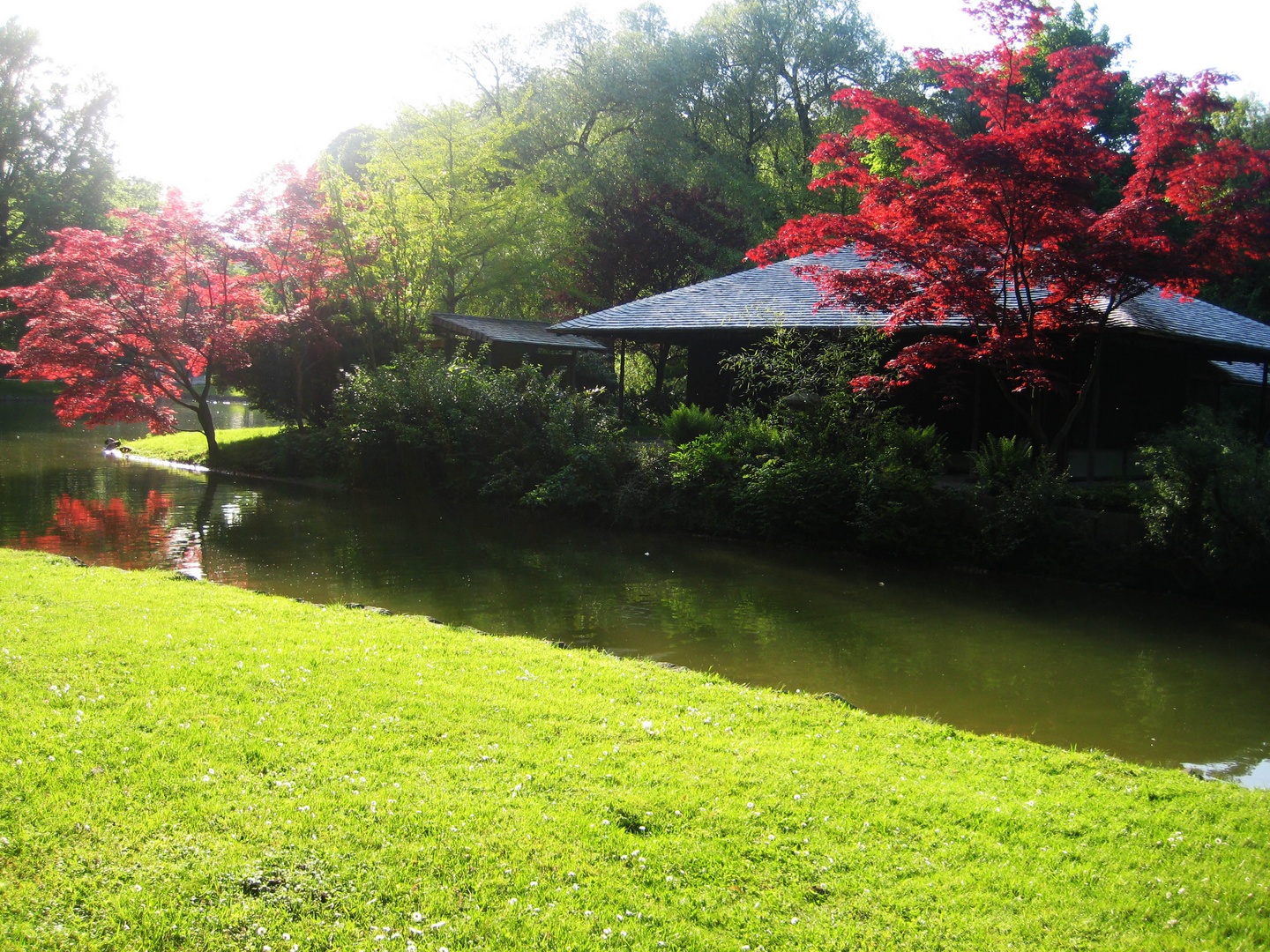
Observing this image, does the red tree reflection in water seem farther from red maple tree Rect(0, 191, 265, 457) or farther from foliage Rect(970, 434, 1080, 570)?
foliage Rect(970, 434, 1080, 570)

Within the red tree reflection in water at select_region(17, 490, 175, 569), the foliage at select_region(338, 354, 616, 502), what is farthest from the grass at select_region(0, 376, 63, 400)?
the red tree reflection in water at select_region(17, 490, 175, 569)

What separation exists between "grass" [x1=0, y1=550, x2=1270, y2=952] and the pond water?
1896 mm

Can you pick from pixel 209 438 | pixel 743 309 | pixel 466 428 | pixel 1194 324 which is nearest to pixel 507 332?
pixel 466 428

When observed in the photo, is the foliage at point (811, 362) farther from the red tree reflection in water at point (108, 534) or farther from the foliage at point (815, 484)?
the red tree reflection in water at point (108, 534)

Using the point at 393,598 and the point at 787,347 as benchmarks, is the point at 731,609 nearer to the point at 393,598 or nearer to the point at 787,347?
the point at 393,598

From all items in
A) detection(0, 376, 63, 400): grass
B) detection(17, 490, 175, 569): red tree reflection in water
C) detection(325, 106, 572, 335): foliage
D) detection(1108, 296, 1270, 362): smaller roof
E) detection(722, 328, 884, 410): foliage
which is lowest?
detection(17, 490, 175, 569): red tree reflection in water

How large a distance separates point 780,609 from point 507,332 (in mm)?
17554

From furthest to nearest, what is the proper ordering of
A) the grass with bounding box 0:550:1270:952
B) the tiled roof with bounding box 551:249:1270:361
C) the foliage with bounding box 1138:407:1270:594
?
the tiled roof with bounding box 551:249:1270:361, the foliage with bounding box 1138:407:1270:594, the grass with bounding box 0:550:1270:952

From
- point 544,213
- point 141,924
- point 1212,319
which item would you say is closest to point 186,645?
point 141,924

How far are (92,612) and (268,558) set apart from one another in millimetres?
5350

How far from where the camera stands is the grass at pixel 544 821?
333cm

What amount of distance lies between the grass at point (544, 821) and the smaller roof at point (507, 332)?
19.5 m

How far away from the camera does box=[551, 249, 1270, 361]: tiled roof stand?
16.1m

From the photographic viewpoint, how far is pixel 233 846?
3.64 meters
